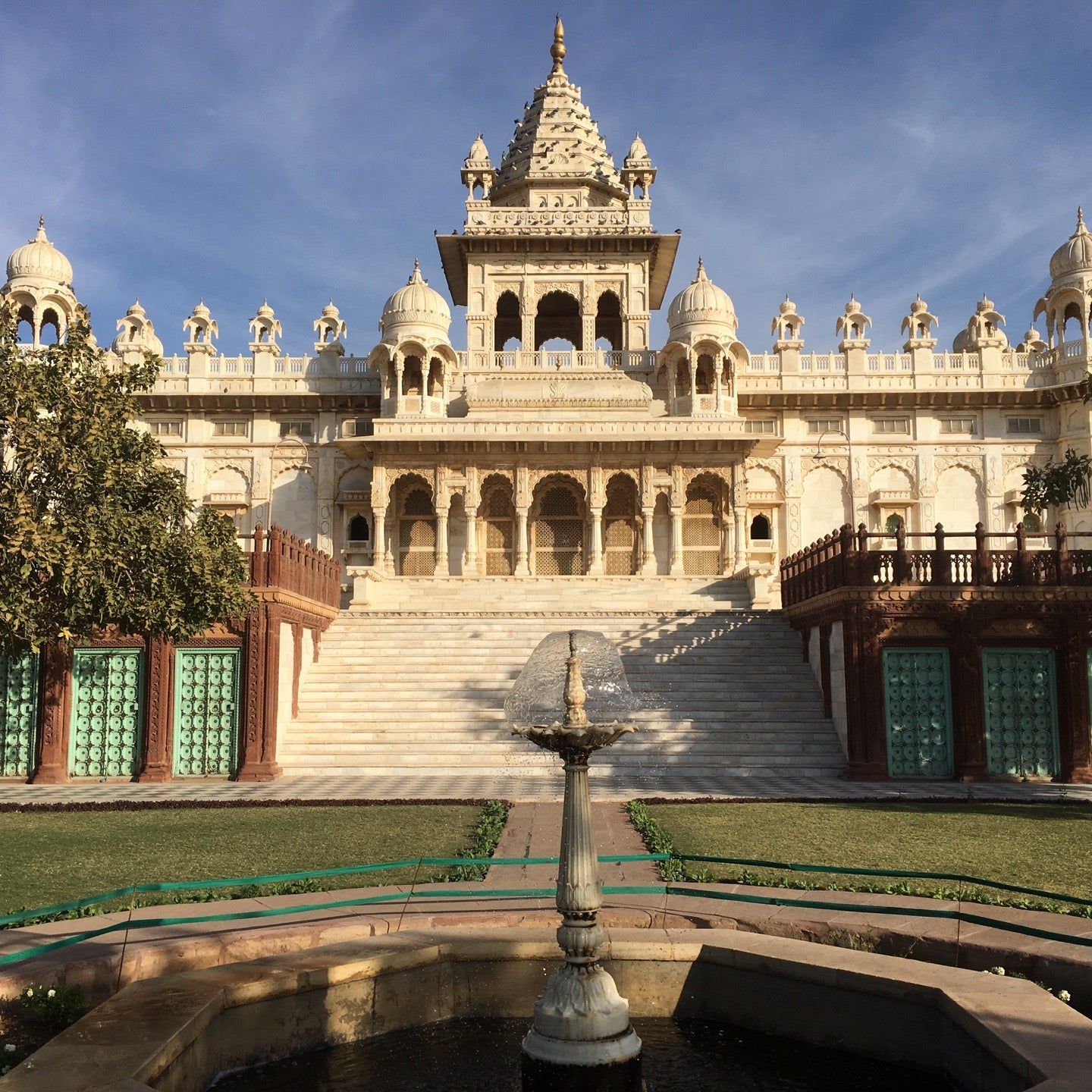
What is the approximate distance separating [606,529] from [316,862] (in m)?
23.8

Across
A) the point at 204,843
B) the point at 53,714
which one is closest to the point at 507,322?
the point at 53,714

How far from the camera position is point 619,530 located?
32.4 meters

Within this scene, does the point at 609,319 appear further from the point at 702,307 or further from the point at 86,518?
the point at 86,518

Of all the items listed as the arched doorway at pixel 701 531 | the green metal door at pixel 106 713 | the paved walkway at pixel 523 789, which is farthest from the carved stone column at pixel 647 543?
the green metal door at pixel 106 713

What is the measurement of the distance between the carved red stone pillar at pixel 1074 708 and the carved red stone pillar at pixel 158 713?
46.2ft

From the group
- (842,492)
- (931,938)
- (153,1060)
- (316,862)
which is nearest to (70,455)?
(316,862)

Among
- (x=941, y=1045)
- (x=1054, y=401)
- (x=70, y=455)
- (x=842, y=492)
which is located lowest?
(x=941, y=1045)

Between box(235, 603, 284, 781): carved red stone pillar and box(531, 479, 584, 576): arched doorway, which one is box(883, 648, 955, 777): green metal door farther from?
box(531, 479, 584, 576): arched doorway

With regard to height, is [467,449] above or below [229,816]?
above

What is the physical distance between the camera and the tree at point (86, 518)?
13.0 meters

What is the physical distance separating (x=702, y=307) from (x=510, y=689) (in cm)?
1958

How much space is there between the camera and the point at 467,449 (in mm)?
30438

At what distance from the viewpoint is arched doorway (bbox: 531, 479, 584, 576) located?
105 feet

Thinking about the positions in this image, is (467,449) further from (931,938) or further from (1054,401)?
(931,938)
